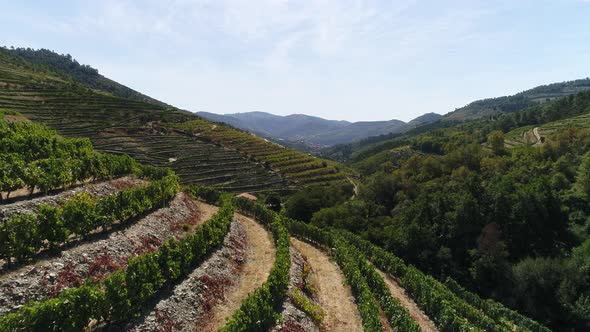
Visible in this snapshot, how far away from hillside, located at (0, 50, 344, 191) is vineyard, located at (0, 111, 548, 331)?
4478cm

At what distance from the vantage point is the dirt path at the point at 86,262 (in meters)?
18.6

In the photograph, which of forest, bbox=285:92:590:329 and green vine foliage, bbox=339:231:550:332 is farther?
forest, bbox=285:92:590:329

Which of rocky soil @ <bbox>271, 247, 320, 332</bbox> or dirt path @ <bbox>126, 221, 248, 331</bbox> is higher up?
dirt path @ <bbox>126, 221, 248, 331</bbox>

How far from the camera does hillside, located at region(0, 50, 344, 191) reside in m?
89.4

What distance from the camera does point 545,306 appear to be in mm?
56406

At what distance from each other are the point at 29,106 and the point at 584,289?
12928cm

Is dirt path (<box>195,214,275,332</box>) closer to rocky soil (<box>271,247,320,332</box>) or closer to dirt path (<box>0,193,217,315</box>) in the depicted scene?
rocky soil (<box>271,247,320,332</box>)

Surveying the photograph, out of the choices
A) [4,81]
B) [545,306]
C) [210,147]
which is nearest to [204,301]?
[545,306]

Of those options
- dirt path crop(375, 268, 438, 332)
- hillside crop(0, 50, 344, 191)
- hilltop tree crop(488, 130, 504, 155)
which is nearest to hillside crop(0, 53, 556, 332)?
dirt path crop(375, 268, 438, 332)

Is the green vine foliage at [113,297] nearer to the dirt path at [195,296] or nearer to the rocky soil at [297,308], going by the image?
the dirt path at [195,296]

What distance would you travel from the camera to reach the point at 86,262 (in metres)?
23.2

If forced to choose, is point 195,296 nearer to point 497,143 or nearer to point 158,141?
point 158,141

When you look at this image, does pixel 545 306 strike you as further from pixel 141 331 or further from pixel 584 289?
pixel 141 331

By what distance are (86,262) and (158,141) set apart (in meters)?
81.9
